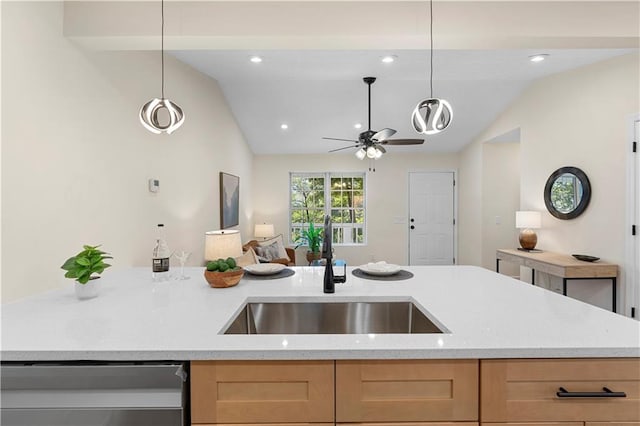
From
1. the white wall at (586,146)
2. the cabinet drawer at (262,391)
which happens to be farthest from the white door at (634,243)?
the cabinet drawer at (262,391)

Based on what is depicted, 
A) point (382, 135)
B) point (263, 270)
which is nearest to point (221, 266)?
point (263, 270)

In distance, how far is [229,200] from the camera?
14.6ft

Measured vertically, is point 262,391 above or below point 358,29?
below

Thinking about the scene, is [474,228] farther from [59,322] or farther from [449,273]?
[59,322]

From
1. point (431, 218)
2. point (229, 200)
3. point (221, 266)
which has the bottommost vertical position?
point (221, 266)

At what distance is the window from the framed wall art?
1743mm

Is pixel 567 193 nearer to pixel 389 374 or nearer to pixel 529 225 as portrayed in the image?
pixel 529 225

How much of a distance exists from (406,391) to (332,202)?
5687mm

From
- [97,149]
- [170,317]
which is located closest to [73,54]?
[97,149]

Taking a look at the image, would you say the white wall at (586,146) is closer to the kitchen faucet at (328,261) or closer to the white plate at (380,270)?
the white plate at (380,270)

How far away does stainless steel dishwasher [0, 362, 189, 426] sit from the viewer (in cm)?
92

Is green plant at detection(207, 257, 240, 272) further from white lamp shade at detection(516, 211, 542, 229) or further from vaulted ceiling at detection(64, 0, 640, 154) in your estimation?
white lamp shade at detection(516, 211, 542, 229)

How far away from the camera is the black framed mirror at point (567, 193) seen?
11.4 feet

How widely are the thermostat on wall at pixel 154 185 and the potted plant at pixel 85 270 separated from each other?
1.19m
